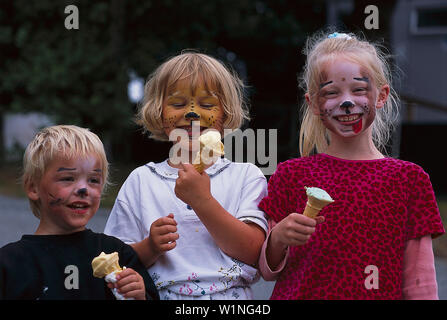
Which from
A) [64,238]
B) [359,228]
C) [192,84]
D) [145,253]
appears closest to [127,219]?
[145,253]

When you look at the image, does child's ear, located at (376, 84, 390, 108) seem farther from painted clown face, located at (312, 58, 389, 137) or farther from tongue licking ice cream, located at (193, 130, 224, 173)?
tongue licking ice cream, located at (193, 130, 224, 173)

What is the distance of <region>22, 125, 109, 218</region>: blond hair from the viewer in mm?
2027

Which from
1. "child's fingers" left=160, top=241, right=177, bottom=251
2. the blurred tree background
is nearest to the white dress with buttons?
"child's fingers" left=160, top=241, right=177, bottom=251

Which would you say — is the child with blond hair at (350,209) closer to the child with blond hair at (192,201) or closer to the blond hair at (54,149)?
the child with blond hair at (192,201)

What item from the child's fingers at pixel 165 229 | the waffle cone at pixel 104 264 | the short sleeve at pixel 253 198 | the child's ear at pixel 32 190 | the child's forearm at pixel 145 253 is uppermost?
the child's ear at pixel 32 190

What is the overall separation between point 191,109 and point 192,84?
10 centimetres

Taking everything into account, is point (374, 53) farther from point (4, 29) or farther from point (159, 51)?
point (4, 29)

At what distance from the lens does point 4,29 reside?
534 inches

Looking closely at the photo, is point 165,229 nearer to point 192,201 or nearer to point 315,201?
point 192,201

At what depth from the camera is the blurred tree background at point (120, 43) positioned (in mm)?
11195

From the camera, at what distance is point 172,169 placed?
2.35m

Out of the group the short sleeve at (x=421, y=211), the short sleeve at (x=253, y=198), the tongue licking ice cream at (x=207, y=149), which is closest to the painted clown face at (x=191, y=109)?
the tongue licking ice cream at (x=207, y=149)

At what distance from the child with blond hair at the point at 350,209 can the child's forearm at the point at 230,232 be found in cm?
5
